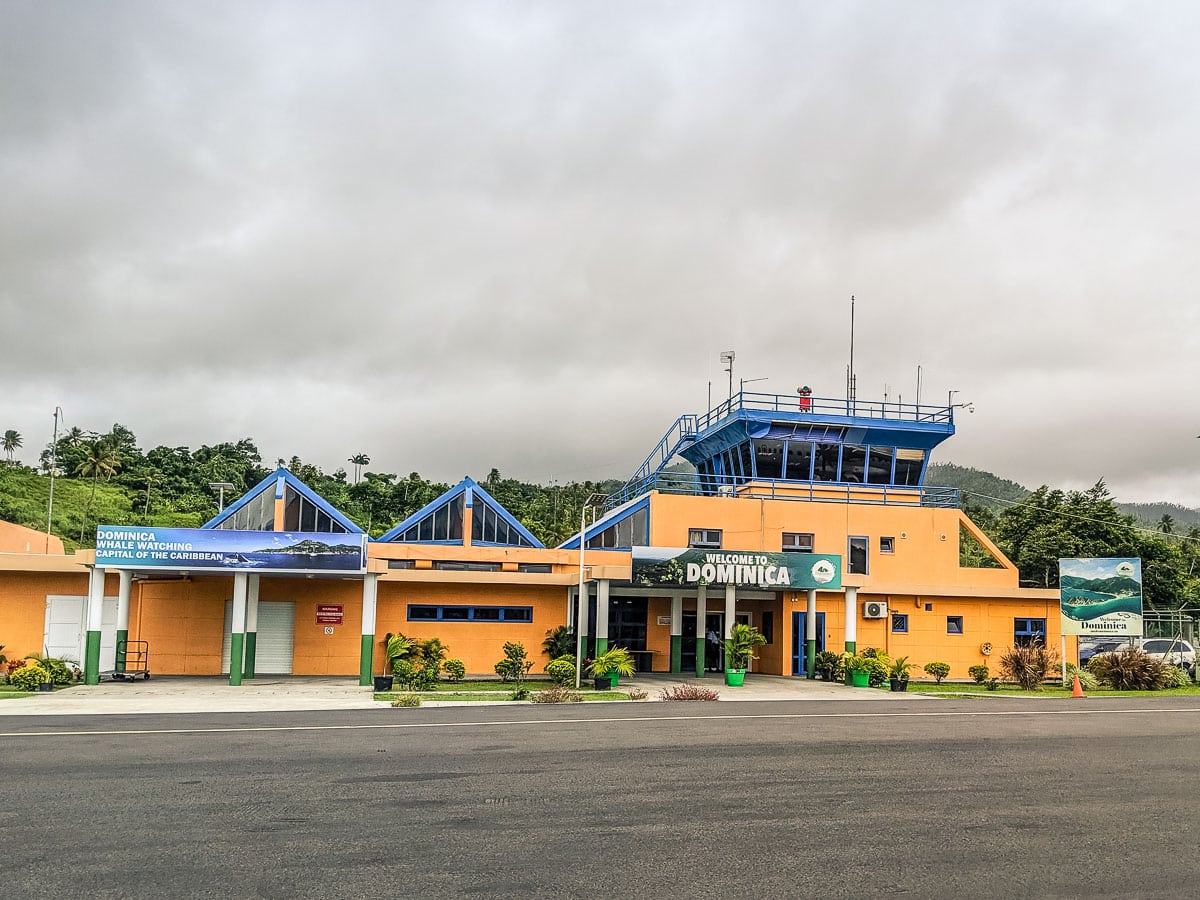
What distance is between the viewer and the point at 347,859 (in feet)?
31.3

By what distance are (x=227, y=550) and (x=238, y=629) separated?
2404 mm

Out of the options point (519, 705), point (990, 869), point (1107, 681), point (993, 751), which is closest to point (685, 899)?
point (990, 869)

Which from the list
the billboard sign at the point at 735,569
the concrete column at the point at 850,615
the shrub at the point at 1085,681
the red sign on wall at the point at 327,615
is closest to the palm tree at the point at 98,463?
the red sign on wall at the point at 327,615

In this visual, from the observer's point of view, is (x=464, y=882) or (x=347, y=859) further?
(x=347, y=859)

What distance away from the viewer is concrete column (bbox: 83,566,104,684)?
2850 centimetres

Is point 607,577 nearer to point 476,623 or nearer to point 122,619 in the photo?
point 476,623

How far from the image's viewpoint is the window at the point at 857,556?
37.1 m

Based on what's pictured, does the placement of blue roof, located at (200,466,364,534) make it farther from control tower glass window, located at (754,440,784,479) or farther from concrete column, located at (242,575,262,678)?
control tower glass window, located at (754,440,784,479)

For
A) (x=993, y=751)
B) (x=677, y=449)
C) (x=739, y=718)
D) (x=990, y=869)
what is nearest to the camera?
(x=990, y=869)

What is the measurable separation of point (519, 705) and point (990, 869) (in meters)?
16.7

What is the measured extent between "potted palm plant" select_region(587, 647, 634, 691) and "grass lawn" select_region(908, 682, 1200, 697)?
8.85m

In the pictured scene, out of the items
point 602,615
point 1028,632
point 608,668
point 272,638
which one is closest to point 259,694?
point 272,638

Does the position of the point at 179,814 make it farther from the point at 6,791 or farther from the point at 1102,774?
the point at 1102,774

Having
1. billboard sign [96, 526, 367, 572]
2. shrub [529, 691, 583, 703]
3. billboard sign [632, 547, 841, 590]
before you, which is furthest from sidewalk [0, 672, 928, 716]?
billboard sign [96, 526, 367, 572]
